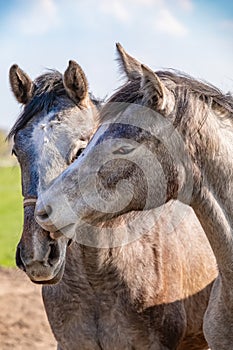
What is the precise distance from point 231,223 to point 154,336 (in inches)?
52.5

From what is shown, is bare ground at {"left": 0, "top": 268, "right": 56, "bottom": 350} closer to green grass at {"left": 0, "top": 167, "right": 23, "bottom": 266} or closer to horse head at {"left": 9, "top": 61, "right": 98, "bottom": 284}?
green grass at {"left": 0, "top": 167, "right": 23, "bottom": 266}

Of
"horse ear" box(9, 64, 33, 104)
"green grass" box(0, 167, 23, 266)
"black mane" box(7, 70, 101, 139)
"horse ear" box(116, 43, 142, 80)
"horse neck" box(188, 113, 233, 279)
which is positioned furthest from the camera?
"green grass" box(0, 167, 23, 266)

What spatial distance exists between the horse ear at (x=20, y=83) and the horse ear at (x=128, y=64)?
0.83 m

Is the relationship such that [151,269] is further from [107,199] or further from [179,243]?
[107,199]

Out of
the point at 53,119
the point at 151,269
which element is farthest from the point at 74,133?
the point at 151,269

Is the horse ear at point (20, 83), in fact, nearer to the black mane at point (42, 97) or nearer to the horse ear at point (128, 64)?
the black mane at point (42, 97)

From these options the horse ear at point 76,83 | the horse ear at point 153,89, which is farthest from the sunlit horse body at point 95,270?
the horse ear at point 153,89

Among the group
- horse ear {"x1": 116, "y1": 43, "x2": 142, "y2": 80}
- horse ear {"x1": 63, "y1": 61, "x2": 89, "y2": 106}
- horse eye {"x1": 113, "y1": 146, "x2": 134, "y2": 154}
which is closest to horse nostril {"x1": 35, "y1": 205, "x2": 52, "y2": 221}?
horse eye {"x1": 113, "y1": 146, "x2": 134, "y2": 154}

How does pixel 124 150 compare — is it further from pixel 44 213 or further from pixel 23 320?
pixel 23 320

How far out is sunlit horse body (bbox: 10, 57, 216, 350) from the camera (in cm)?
484

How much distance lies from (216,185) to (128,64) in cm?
98

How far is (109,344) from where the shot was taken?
509cm

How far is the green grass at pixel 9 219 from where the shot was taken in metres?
15.2

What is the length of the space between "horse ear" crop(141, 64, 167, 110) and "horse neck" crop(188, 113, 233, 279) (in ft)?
0.94
